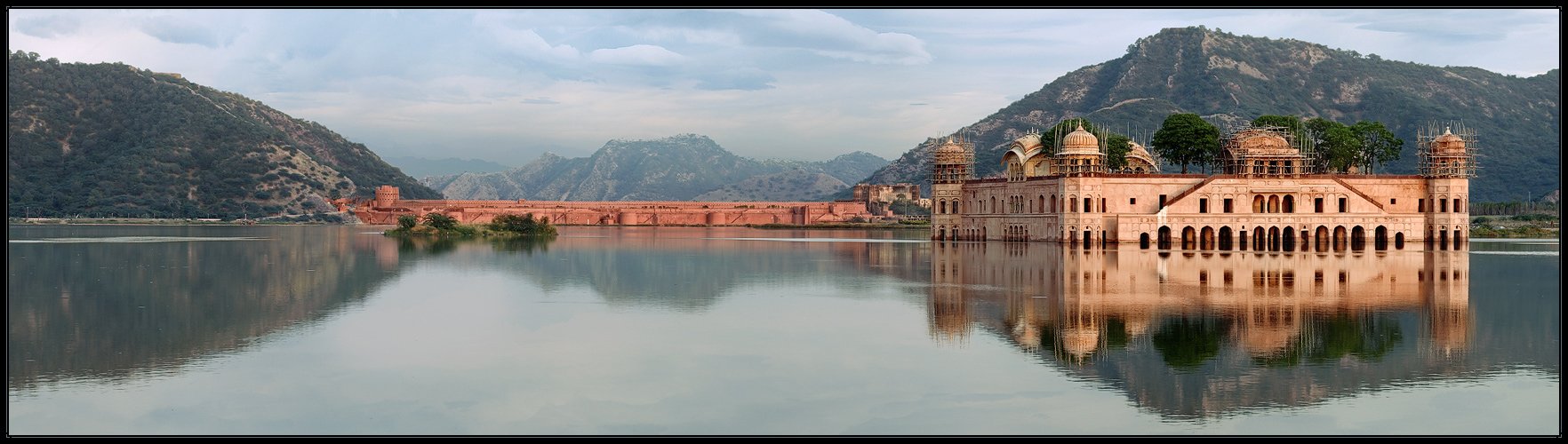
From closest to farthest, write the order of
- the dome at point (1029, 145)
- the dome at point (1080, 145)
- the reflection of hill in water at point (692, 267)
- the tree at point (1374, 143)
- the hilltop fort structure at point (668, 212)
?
the reflection of hill in water at point (692, 267) < the dome at point (1080, 145) < the tree at point (1374, 143) < the dome at point (1029, 145) < the hilltop fort structure at point (668, 212)

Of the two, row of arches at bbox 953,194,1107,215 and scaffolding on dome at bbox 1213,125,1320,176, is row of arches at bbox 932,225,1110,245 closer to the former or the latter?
row of arches at bbox 953,194,1107,215

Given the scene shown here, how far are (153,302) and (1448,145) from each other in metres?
55.5

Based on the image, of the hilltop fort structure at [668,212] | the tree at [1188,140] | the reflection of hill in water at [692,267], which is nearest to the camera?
the reflection of hill in water at [692,267]

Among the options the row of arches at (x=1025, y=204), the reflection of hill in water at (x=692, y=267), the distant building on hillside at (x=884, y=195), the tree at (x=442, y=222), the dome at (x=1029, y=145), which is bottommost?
the reflection of hill in water at (x=692, y=267)

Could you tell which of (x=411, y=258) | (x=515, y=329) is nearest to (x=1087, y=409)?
(x=515, y=329)

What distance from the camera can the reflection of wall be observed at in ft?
42.4

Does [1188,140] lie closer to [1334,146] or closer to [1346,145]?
[1334,146]

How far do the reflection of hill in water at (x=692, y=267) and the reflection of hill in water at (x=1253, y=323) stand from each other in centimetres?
420

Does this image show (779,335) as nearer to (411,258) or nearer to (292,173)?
(411,258)

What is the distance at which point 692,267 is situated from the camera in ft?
115

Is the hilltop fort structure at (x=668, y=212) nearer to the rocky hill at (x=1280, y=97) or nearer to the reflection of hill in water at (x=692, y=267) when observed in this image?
the rocky hill at (x=1280, y=97)

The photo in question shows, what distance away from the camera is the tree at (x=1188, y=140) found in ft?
199

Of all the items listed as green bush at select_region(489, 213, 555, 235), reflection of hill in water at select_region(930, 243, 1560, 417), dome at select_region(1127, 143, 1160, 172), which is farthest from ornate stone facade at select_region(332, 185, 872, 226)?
reflection of hill in water at select_region(930, 243, 1560, 417)

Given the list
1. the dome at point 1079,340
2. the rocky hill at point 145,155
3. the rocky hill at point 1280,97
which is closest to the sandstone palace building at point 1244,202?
the dome at point 1079,340
